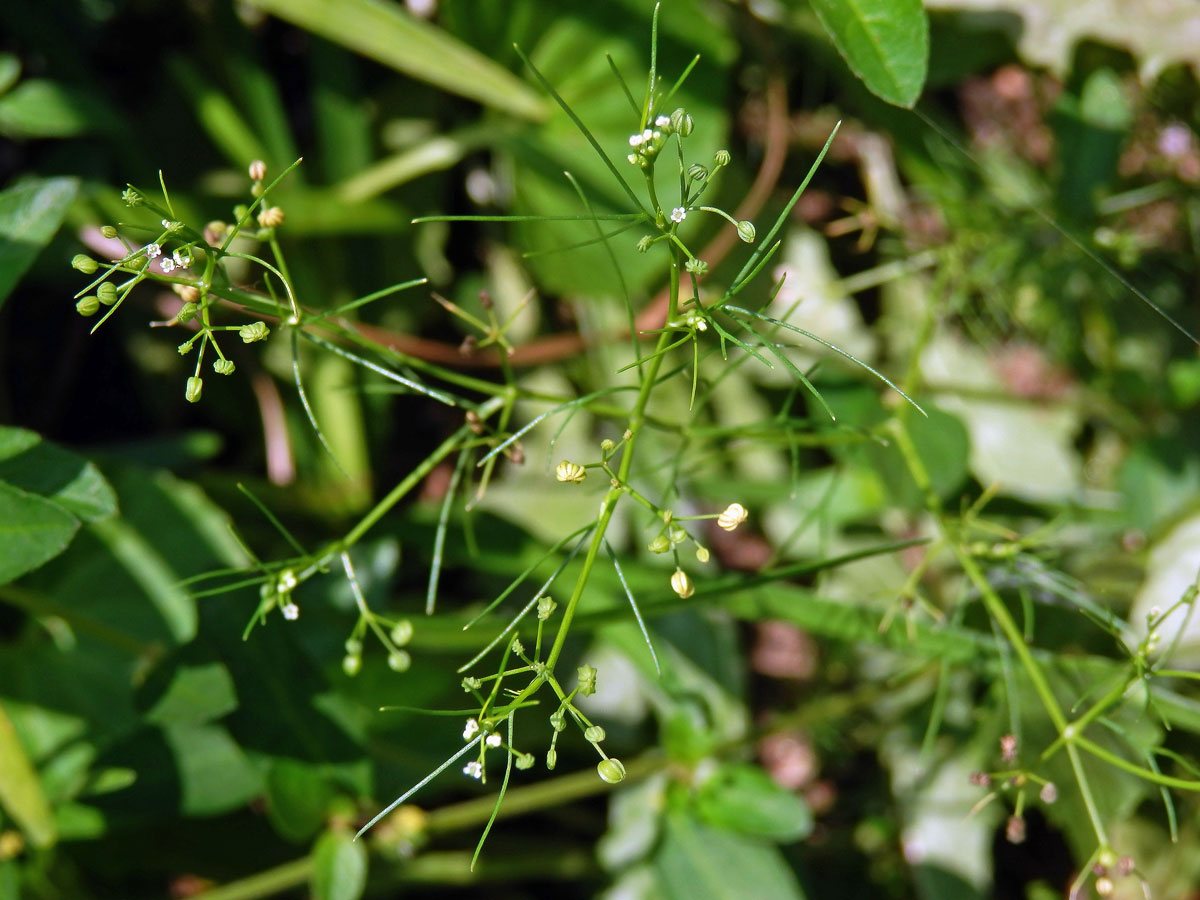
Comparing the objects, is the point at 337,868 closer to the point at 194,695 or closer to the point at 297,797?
the point at 297,797

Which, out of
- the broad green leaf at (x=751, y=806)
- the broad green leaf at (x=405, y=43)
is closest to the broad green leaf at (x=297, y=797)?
the broad green leaf at (x=751, y=806)

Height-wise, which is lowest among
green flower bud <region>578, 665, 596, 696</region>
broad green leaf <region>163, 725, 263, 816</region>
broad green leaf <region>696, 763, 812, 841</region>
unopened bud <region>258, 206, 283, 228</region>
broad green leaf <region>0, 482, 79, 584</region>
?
broad green leaf <region>696, 763, 812, 841</region>

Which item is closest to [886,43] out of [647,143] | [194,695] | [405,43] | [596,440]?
[647,143]

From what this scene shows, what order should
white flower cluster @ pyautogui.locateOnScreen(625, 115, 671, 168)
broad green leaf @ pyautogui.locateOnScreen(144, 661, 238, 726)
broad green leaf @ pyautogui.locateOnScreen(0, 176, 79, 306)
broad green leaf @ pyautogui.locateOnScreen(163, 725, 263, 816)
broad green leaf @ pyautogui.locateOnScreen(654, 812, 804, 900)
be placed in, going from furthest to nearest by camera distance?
broad green leaf @ pyautogui.locateOnScreen(654, 812, 804, 900) < broad green leaf @ pyautogui.locateOnScreen(163, 725, 263, 816) < broad green leaf @ pyautogui.locateOnScreen(144, 661, 238, 726) < broad green leaf @ pyautogui.locateOnScreen(0, 176, 79, 306) < white flower cluster @ pyautogui.locateOnScreen(625, 115, 671, 168)

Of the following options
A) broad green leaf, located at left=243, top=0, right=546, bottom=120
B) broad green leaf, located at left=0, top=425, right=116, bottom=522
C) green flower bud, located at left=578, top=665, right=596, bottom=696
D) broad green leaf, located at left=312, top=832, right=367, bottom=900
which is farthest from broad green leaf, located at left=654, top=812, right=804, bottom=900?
broad green leaf, located at left=243, top=0, right=546, bottom=120

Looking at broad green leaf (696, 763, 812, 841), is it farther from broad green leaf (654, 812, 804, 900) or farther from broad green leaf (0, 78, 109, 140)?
broad green leaf (0, 78, 109, 140)

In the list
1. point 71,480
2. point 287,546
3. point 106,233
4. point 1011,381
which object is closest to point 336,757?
point 287,546
